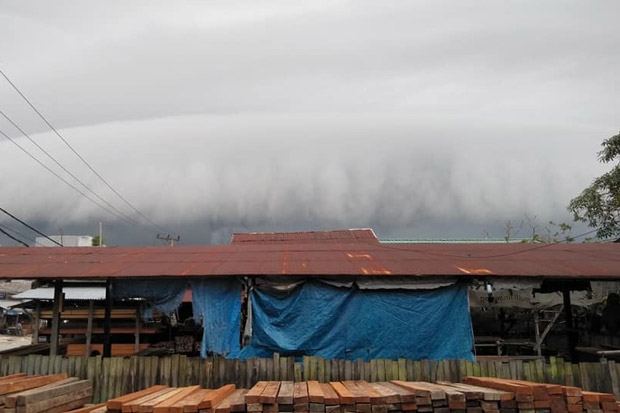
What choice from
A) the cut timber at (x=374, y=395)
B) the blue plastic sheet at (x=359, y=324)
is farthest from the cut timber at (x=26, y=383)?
the cut timber at (x=374, y=395)

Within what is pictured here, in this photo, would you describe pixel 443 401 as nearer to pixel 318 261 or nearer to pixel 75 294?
pixel 318 261

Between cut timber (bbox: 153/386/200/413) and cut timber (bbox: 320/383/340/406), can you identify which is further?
cut timber (bbox: 320/383/340/406)

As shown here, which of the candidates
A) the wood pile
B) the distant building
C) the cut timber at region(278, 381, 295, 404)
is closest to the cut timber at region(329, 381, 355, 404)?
the wood pile

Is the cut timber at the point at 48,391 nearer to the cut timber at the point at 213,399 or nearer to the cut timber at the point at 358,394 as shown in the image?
the cut timber at the point at 213,399

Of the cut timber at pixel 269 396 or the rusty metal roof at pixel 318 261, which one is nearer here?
the cut timber at pixel 269 396

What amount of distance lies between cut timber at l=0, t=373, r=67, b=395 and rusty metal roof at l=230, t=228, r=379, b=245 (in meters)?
16.4

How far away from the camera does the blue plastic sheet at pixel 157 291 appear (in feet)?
34.2

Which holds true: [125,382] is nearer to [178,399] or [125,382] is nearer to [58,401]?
[58,401]

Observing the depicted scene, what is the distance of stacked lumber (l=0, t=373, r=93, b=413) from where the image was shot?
6.39 m

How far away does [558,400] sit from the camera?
20.6 ft

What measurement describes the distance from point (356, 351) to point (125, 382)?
4901mm

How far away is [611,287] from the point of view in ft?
37.3

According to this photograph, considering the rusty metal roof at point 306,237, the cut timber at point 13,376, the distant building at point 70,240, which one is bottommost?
the cut timber at point 13,376

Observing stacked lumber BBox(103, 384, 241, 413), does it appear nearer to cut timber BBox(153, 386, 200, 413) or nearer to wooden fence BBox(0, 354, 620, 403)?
cut timber BBox(153, 386, 200, 413)
